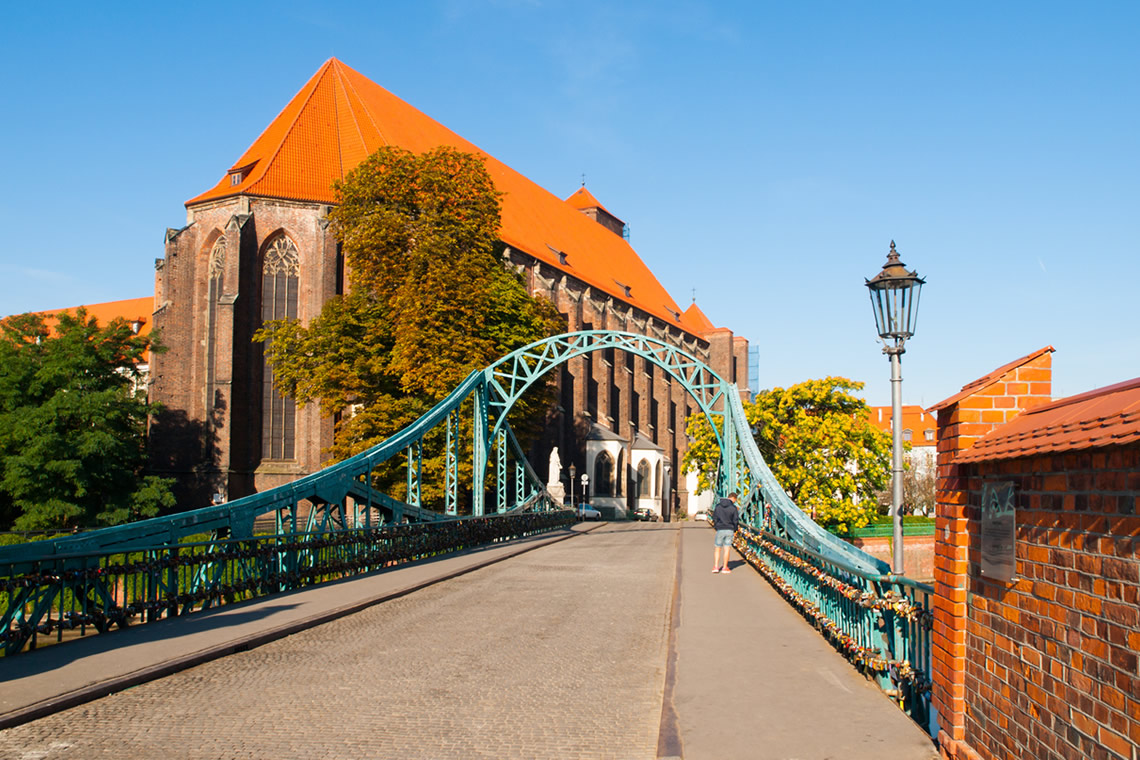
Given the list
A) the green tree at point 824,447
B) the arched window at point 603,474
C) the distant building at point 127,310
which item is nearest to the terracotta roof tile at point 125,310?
the distant building at point 127,310

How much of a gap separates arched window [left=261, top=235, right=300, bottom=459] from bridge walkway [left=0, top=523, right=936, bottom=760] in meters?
30.4

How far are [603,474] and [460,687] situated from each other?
52234 mm

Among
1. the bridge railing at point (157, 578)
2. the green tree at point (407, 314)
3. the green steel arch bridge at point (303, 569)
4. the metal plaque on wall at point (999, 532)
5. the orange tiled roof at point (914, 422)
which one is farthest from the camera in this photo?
the orange tiled roof at point (914, 422)

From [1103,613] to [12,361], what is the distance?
42.1m

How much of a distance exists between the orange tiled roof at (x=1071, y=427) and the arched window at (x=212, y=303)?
40.2 metres

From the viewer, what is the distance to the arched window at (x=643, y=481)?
205 feet

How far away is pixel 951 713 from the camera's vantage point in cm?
507

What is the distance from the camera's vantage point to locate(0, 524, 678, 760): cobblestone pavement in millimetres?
5660

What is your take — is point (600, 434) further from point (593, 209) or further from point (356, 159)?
point (593, 209)

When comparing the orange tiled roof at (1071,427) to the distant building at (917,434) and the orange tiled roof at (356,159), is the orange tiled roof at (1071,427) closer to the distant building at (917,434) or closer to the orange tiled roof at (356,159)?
the orange tiled roof at (356,159)

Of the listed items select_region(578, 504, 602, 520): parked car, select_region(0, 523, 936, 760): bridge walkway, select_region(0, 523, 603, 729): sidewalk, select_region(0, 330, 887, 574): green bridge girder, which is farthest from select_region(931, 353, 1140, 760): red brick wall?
select_region(578, 504, 602, 520): parked car

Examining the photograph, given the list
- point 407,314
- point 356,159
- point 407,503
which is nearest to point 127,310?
point 356,159

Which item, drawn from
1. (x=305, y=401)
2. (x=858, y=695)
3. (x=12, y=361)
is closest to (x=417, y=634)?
(x=858, y=695)

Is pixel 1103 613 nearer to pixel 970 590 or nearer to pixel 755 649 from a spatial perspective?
pixel 970 590
